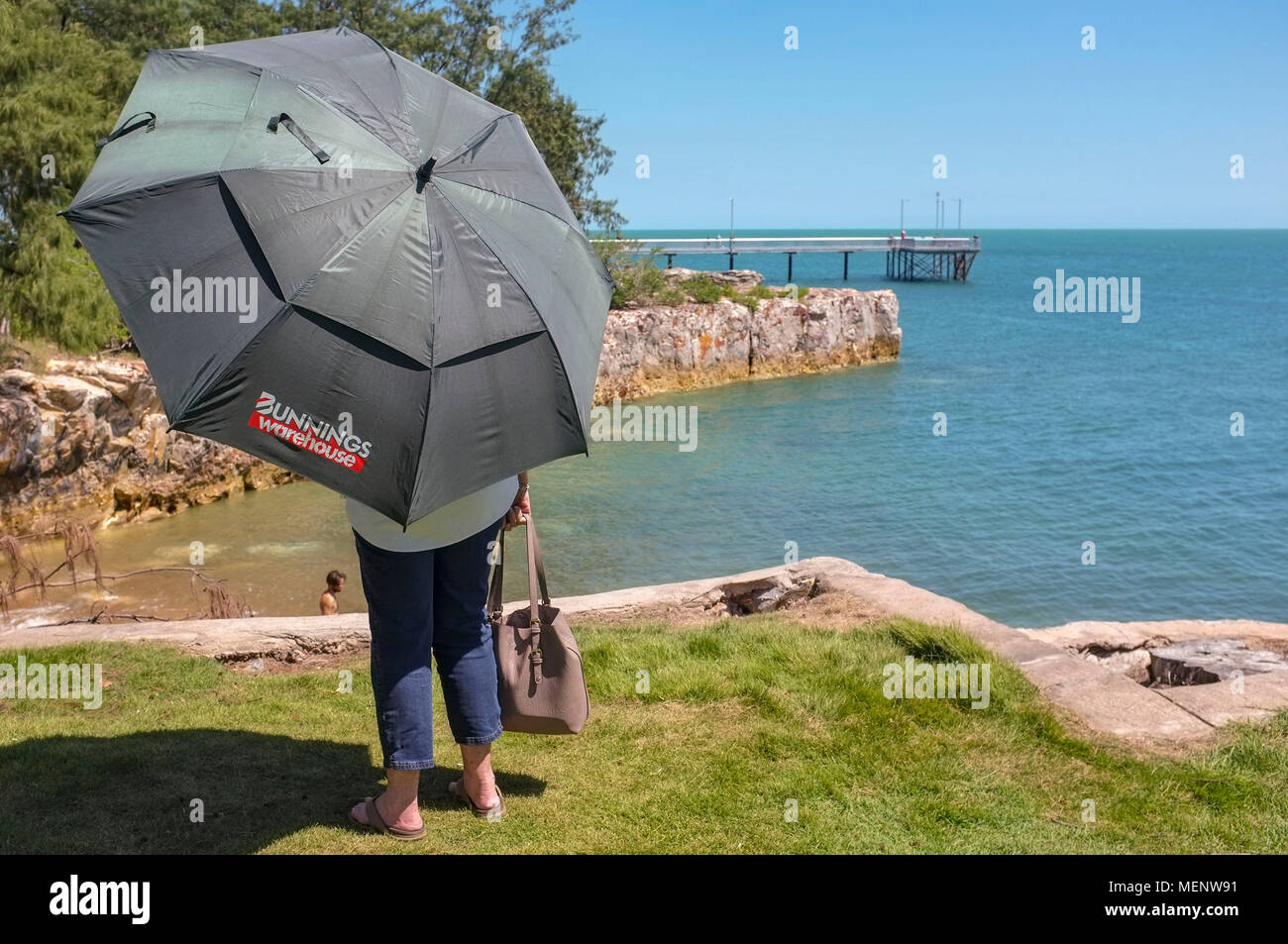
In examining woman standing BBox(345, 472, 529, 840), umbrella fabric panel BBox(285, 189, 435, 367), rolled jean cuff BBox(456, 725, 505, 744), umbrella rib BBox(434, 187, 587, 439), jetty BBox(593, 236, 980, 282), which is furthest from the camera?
jetty BBox(593, 236, 980, 282)

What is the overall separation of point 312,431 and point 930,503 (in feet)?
62.5

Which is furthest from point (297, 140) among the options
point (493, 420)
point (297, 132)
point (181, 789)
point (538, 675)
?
point (181, 789)

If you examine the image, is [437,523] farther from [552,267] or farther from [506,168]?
[506,168]

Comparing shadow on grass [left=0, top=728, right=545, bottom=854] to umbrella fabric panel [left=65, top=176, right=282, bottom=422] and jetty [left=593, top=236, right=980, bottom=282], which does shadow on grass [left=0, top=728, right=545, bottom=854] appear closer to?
umbrella fabric panel [left=65, top=176, right=282, bottom=422]

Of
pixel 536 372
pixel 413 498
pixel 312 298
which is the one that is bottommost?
pixel 413 498

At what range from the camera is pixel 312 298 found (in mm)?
3395

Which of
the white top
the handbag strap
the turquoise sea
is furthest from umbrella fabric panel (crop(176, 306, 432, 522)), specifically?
the turquoise sea

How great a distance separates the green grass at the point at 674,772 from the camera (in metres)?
4.09

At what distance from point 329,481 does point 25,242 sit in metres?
13.9

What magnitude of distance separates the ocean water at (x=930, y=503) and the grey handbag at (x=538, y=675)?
966 cm

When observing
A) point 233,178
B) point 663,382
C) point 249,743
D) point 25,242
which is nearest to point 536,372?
point 233,178

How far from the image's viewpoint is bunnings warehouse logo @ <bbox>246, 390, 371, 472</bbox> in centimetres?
334

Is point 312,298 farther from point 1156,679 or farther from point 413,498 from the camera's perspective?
point 1156,679

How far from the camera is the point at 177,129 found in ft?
12.2
